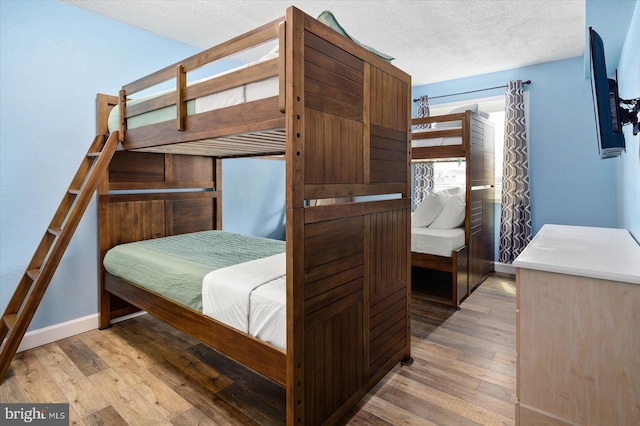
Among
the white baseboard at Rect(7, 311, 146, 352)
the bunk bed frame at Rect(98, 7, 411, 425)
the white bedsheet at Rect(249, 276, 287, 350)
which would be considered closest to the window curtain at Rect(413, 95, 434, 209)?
the bunk bed frame at Rect(98, 7, 411, 425)

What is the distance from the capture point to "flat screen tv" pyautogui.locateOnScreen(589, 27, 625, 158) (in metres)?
1.50

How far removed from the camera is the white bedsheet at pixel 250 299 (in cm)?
152

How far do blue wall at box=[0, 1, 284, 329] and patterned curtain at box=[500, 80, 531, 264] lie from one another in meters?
3.79

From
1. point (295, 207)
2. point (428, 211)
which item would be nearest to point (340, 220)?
point (295, 207)

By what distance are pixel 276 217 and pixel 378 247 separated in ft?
8.23

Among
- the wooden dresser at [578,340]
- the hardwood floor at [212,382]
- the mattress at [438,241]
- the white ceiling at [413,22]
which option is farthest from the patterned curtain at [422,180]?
the wooden dresser at [578,340]

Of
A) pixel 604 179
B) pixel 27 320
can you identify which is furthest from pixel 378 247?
pixel 604 179

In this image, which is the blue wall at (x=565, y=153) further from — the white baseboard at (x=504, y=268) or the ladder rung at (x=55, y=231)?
the ladder rung at (x=55, y=231)

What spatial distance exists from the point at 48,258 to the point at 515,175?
438 cm

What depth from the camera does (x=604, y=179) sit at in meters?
3.58

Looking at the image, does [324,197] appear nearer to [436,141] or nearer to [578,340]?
[578,340]

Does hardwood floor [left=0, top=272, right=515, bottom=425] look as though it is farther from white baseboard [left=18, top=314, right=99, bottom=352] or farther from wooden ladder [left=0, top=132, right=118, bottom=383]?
wooden ladder [left=0, top=132, right=118, bottom=383]

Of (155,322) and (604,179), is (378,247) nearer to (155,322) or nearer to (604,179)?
(155,322)

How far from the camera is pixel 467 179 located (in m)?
3.32
